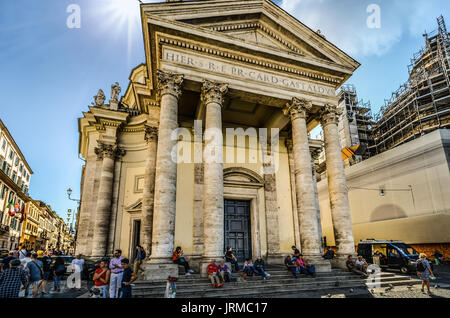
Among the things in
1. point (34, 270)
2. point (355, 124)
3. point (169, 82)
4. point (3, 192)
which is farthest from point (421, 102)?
point (3, 192)

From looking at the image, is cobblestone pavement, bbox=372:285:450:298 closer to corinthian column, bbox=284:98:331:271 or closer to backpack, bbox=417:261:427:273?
backpack, bbox=417:261:427:273

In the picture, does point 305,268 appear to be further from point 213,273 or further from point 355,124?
point 355,124

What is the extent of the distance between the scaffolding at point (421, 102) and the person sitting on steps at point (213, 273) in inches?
1118

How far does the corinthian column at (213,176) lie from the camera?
32.4 feet

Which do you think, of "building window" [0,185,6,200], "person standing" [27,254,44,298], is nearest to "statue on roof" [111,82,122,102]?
"person standing" [27,254,44,298]

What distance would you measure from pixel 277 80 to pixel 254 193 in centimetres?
611

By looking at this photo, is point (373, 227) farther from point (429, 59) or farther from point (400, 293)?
point (429, 59)

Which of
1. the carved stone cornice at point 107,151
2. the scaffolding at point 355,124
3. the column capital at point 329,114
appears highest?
the scaffolding at point 355,124

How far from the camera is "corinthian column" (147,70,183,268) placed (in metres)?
9.35

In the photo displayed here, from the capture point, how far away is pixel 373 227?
24.2 m

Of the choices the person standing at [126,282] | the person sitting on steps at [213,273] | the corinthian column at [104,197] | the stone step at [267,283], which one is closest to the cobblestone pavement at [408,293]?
the stone step at [267,283]

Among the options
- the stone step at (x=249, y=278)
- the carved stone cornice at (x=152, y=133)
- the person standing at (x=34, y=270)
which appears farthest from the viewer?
the carved stone cornice at (x=152, y=133)

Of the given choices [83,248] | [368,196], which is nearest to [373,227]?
[368,196]

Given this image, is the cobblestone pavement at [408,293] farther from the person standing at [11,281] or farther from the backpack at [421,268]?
the person standing at [11,281]
